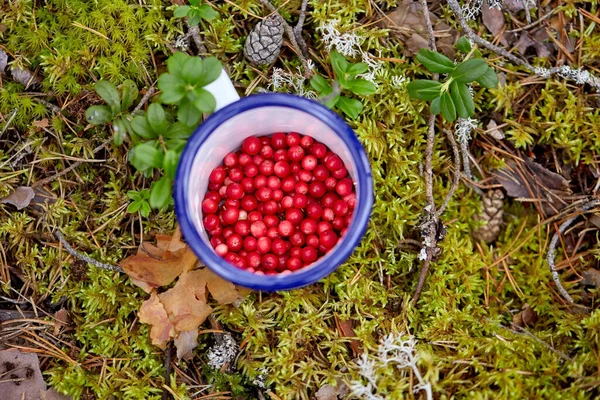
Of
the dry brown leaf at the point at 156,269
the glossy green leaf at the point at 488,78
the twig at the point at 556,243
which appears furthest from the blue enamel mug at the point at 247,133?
the twig at the point at 556,243

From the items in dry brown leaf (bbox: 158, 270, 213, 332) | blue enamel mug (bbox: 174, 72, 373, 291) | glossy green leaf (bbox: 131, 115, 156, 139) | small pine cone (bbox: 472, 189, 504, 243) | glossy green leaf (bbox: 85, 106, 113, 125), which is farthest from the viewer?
small pine cone (bbox: 472, 189, 504, 243)

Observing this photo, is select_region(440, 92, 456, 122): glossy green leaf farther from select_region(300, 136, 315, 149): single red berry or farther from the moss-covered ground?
select_region(300, 136, 315, 149): single red berry

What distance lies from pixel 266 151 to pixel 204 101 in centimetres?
51

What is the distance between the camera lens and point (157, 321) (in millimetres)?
3137

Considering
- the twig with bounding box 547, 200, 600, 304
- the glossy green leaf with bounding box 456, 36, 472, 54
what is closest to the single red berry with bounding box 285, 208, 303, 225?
the glossy green leaf with bounding box 456, 36, 472, 54

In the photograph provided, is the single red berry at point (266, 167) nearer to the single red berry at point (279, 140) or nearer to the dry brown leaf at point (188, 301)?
the single red berry at point (279, 140)

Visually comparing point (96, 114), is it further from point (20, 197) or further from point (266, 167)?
point (266, 167)

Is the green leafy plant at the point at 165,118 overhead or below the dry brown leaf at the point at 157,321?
overhead

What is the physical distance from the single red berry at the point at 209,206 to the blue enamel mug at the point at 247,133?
0.03 meters

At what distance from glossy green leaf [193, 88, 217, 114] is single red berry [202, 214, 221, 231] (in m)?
0.60

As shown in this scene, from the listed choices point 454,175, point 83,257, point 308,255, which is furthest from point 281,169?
point 83,257

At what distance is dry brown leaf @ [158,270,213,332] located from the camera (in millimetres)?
3143

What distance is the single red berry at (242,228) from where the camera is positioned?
10.1ft

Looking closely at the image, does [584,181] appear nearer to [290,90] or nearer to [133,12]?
[290,90]
